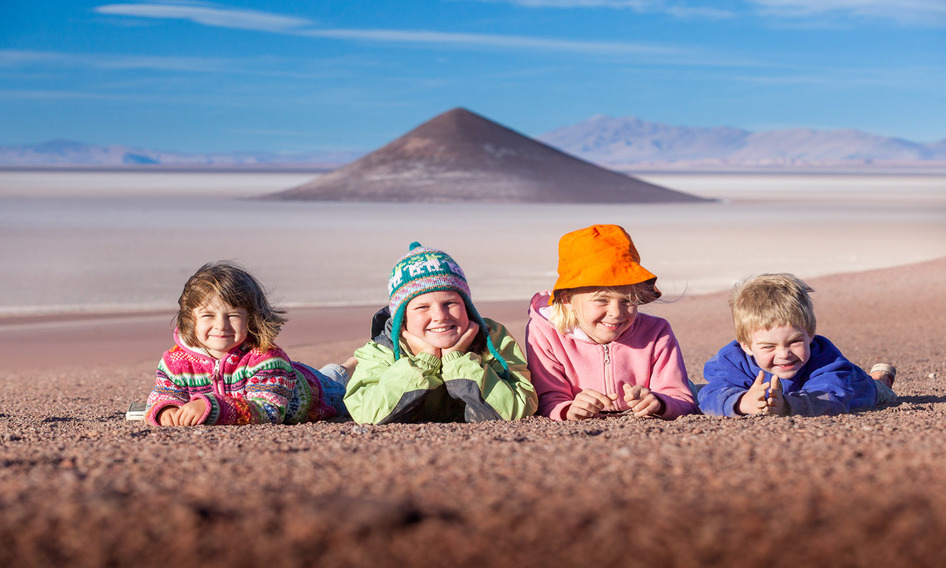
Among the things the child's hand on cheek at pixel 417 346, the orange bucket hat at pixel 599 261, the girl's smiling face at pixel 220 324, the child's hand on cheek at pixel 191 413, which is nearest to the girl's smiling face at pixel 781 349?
the orange bucket hat at pixel 599 261

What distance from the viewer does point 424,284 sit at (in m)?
4.14

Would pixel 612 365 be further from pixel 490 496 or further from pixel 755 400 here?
pixel 490 496

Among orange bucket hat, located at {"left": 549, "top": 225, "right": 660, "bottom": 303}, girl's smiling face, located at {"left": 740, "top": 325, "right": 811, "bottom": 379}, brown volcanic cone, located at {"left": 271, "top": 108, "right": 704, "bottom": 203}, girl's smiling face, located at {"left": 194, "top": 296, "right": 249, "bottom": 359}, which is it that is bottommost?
girl's smiling face, located at {"left": 740, "top": 325, "right": 811, "bottom": 379}

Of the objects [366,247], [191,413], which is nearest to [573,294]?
[191,413]

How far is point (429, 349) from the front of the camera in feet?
13.6

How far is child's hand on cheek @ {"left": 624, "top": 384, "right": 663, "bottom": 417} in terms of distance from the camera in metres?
3.98

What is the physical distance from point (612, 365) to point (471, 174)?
5788 cm

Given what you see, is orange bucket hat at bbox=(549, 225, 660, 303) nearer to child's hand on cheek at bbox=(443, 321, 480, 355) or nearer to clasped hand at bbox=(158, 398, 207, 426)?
child's hand on cheek at bbox=(443, 321, 480, 355)

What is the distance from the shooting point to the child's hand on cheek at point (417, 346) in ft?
13.6

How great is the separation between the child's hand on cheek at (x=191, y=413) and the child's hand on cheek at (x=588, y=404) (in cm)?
147

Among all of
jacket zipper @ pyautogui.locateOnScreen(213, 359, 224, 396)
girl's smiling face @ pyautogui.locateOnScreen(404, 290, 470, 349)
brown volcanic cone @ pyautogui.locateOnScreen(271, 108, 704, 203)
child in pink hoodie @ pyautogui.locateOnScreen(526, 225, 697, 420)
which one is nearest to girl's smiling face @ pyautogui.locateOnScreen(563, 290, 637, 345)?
child in pink hoodie @ pyautogui.locateOnScreen(526, 225, 697, 420)

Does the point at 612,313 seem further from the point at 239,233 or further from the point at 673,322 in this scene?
A: the point at 239,233

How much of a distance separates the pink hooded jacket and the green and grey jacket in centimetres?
10

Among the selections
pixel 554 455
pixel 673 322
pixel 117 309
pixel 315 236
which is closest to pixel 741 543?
pixel 554 455
